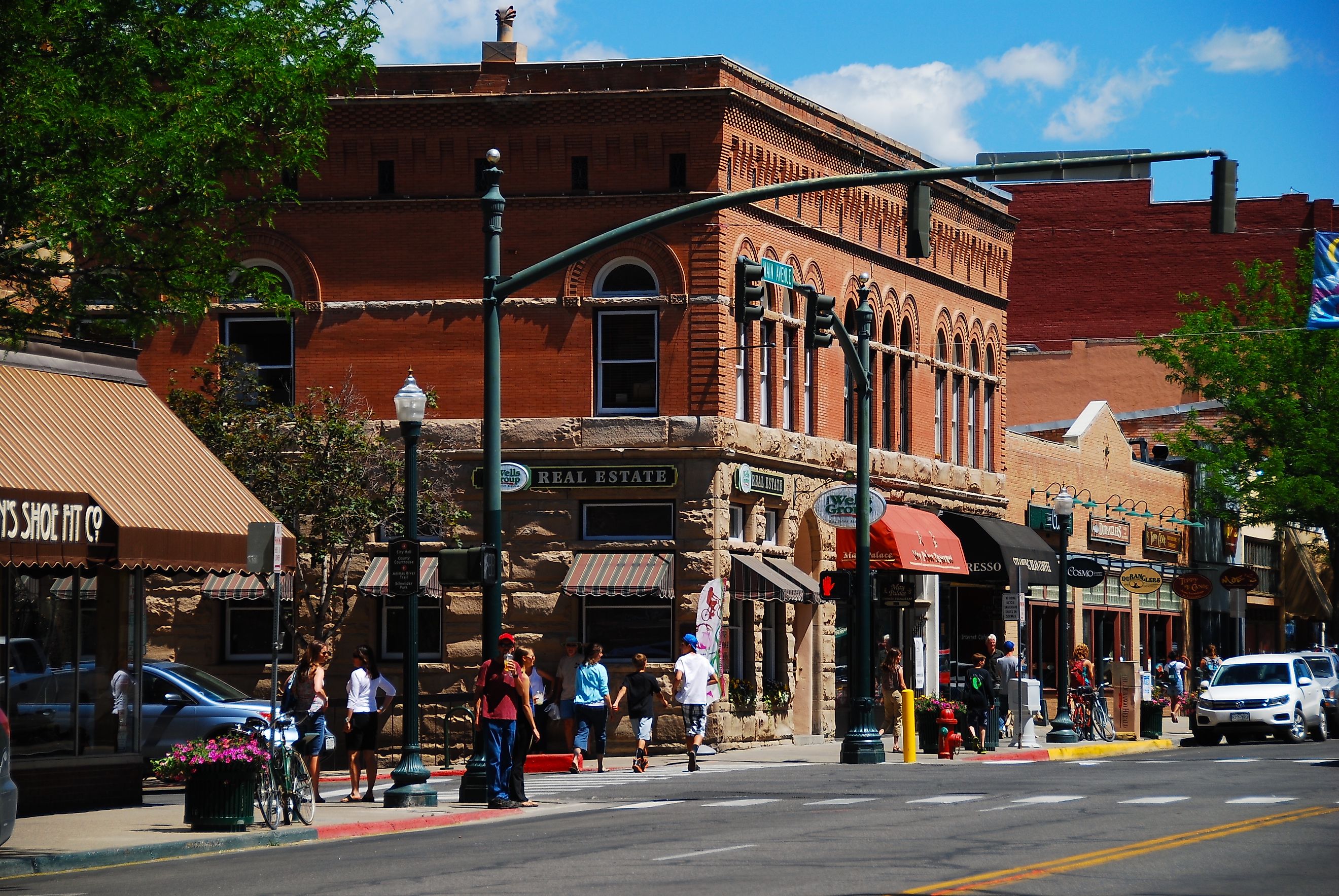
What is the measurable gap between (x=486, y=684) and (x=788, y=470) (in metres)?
14.2

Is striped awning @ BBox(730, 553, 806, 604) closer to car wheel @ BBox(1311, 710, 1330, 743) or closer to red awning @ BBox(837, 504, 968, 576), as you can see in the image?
red awning @ BBox(837, 504, 968, 576)

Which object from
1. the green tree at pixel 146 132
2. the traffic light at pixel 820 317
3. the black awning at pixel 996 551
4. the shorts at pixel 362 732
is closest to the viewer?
the green tree at pixel 146 132

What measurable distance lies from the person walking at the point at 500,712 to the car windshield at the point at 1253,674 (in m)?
19.5

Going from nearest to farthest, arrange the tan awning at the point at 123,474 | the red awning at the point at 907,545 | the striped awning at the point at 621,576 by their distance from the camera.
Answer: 1. the tan awning at the point at 123,474
2. the striped awning at the point at 621,576
3. the red awning at the point at 907,545

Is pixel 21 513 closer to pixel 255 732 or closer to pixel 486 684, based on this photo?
pixel 255 732

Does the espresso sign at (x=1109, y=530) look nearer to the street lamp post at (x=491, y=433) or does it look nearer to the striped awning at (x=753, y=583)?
the striped awning at (x=753, y=583)

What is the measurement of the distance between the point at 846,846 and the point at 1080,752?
57.5 ft

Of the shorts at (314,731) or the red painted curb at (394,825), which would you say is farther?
the shorts at (314,731)

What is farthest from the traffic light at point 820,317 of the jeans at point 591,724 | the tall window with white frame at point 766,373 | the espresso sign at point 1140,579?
the espresso sign at point 1140,579

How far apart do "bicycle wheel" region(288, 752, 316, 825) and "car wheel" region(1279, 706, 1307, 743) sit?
21.5 m

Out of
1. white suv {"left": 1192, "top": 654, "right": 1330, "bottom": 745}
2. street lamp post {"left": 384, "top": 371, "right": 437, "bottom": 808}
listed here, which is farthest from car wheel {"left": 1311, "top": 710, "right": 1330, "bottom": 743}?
street lamp post {"left": 384, "top": 371, "right": 437, "bottom": 808}

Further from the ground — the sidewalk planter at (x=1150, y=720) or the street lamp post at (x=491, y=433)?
the street lamp post at (x=491, y=433)

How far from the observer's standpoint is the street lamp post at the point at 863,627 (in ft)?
94.1

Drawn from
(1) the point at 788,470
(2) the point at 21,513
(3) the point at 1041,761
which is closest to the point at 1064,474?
(1) the point at 788,470
